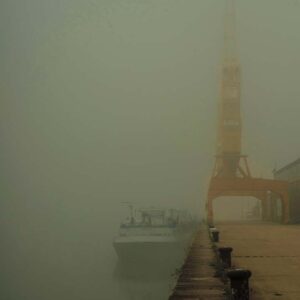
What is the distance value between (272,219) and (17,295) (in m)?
30.1

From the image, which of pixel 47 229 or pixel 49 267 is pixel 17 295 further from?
pixel 47 229

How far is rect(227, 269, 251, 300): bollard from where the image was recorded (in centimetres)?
531

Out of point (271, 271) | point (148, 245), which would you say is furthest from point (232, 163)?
point (271, 271)

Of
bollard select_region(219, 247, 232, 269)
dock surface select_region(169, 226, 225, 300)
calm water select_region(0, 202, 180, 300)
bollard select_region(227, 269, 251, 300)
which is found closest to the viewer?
bollard select_region(227, 269, 251, 300)

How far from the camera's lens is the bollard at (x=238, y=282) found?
5.31 meters

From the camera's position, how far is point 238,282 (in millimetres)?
5352

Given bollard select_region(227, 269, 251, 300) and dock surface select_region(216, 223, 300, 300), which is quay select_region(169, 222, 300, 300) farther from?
bollard select_region(227, 269, 251, 300)

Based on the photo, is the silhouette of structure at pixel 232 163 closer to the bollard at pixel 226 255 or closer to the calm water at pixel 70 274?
the calm water at pixel 70 274

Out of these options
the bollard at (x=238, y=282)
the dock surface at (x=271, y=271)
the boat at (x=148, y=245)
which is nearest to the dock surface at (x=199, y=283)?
the dock surface at (x=271, y=271)

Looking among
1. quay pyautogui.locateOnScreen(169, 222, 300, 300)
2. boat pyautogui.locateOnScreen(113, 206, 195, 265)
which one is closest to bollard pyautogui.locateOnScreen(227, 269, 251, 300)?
quay pyautogui.locateOnScreen(169, 222, 300, 300)

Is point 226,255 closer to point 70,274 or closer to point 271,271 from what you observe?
point 271,271

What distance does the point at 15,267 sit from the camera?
3988cm

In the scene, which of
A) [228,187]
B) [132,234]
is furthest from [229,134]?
[132,234]

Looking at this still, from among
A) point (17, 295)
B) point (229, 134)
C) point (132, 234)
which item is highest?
point (229, 134)
